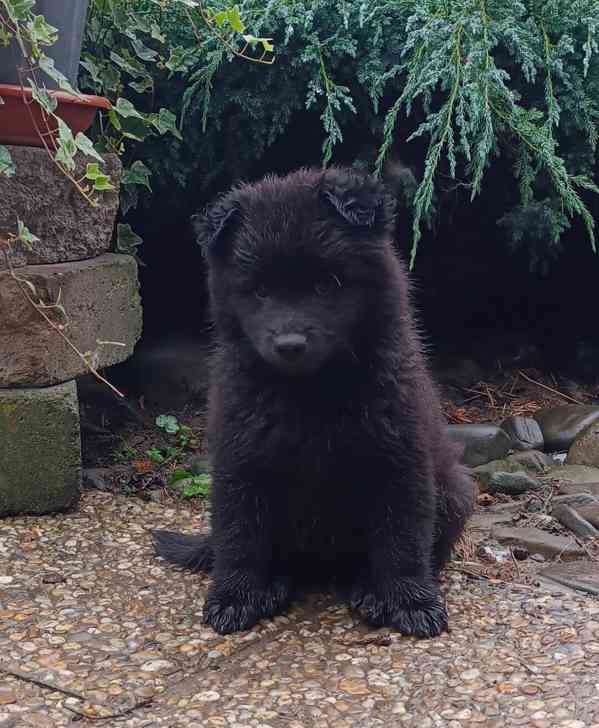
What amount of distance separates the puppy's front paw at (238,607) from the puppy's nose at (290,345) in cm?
78

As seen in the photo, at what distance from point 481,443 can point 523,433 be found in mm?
374

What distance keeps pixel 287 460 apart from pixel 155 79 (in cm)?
252

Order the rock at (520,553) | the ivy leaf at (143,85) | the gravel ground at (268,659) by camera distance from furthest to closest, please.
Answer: the ivy leaf at (143,85) → the rock at (520,553) → the gravel ground at (268,659)

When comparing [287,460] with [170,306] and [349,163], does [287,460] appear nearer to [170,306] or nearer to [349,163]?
[349,163]

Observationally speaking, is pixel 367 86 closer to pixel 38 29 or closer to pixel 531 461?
pixel 38 29

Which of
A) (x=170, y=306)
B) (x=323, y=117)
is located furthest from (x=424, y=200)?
(x=170, y=306)

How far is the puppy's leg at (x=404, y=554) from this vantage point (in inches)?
103

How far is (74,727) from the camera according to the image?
2172 mm

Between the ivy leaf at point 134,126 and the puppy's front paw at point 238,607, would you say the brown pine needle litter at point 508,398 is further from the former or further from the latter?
the puppy's front paw at point 238,607

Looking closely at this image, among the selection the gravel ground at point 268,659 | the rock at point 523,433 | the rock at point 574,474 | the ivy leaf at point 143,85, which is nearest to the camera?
the gravel ground at point 268,659

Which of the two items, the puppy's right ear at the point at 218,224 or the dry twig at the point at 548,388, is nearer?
the puppy's right ear at the point at 218,224

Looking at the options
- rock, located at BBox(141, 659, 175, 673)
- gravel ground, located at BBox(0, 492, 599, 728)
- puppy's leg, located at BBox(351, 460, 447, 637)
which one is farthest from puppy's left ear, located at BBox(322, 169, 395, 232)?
rock, located at BBox(141, 659, 175, 673)

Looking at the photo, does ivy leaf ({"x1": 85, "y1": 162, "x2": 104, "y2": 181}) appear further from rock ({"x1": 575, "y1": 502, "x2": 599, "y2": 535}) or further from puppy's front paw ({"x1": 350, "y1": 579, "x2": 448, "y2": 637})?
rock ({"x1": 575, "y1": 502, "x2": 599, "y2": 535})

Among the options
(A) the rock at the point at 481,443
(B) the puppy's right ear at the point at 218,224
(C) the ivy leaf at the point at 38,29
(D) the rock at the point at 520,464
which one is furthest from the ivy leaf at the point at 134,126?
(D) the rock at the point at 520,464
